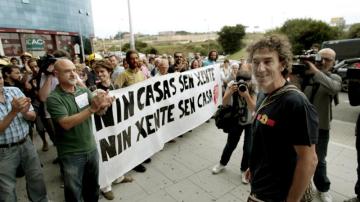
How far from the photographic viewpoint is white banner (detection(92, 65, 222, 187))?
322 centimetres

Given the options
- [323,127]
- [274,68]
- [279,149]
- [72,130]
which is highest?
[274,68]

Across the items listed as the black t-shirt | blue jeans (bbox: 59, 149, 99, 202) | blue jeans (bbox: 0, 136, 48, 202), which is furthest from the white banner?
→ the black t-shirt

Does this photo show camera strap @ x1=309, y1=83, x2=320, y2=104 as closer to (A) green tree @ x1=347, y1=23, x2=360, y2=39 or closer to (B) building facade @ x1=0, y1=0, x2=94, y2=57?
(B) building facade @ x1=0, y1=0, x2=94, y2=57

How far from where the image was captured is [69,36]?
41.9 m

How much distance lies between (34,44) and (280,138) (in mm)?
38448

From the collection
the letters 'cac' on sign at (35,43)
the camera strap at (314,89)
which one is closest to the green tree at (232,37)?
the letters 'cac' on sign at (35,43)

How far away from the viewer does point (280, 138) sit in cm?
138

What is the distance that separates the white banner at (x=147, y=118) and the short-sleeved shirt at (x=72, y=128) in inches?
22.6

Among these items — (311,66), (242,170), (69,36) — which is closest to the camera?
(311,66)

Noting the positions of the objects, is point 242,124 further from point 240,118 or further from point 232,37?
point 232,37

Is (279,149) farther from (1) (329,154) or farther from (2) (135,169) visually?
(1) (329,154)

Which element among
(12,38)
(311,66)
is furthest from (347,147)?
(12,38)

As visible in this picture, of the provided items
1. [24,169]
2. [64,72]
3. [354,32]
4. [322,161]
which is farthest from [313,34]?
[24,169]

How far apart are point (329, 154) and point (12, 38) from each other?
122 ft
